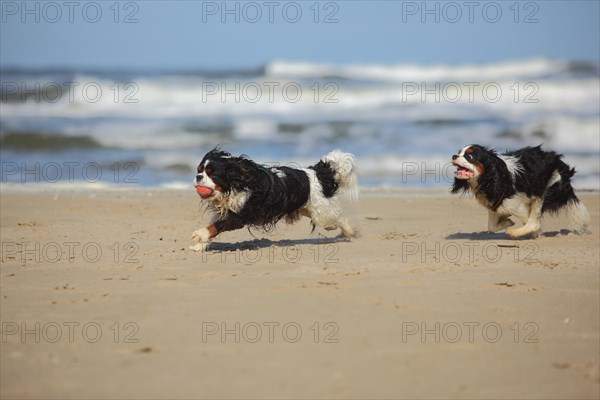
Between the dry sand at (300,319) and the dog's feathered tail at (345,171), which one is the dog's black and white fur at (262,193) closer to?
the dog's feathered tail at (345,171)

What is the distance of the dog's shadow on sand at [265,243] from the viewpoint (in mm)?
8107

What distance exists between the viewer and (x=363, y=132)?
2119 cm

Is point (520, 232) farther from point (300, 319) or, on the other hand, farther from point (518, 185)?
point (300, 319)

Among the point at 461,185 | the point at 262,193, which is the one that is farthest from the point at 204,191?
the point at 461,185

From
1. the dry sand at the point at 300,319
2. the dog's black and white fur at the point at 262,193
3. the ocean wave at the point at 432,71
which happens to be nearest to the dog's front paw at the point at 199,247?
the dog's black and white fur at the point at 262,193

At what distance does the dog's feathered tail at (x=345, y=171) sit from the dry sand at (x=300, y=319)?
2.35 ft

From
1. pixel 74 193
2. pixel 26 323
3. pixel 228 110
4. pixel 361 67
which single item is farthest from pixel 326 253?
pixel 361 67

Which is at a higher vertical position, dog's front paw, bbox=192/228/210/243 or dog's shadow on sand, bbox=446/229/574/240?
dog's front paw, bbox=192/228/210/243

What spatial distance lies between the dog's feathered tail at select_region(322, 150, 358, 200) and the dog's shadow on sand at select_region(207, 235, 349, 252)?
0.50 metres

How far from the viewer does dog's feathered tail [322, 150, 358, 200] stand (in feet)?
28.5

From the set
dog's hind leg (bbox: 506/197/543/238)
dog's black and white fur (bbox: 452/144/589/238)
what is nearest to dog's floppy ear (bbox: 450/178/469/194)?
dog's black and white fur (bbox: 452/144/589/238)

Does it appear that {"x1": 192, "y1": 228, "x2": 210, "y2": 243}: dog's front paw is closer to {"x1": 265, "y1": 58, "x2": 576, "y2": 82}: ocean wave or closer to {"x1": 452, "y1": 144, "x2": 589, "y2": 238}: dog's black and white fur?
{"x1": 452, "y1": 144, "x2": 589, "y2": 238}: dog's black and white fur

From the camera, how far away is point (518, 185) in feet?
28.3

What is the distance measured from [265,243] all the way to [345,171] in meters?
1.08
